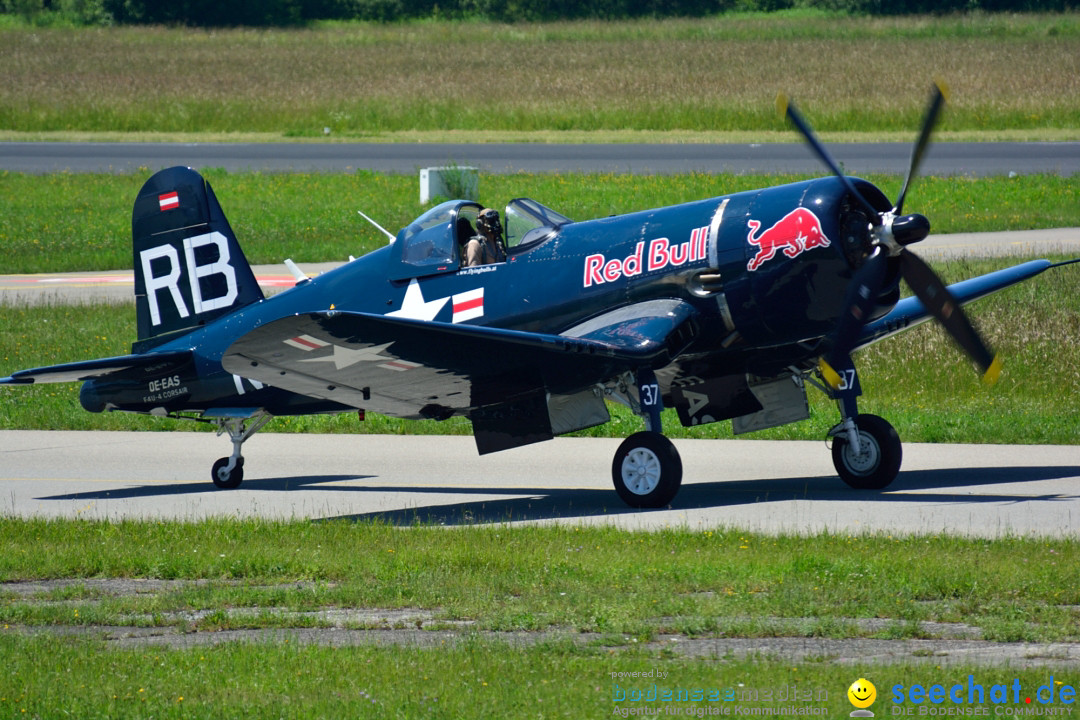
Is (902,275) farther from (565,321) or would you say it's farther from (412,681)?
(412,681)

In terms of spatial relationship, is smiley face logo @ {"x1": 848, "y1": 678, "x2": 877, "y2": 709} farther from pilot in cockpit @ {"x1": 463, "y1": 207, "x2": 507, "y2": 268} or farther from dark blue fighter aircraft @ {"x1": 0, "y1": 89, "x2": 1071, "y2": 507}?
pilot in cockpit @ {"x1": 463, "y1": 207, "x2": 507, "y2": 268}

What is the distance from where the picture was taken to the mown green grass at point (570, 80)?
44.5 meters

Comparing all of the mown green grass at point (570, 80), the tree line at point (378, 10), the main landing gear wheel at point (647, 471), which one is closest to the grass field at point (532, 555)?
the mown green grass at point (570, 80)

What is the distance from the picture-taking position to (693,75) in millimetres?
51031

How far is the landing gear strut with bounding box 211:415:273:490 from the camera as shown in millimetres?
13352

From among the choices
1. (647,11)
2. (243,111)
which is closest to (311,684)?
(243,111)

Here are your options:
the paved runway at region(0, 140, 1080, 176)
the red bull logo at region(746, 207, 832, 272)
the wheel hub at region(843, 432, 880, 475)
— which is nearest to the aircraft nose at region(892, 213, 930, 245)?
the red bull logo at region(746, 207, 832, 272)

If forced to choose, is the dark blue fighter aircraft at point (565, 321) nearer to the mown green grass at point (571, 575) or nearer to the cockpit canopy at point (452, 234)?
the cockpit canopy at point (452, 234)

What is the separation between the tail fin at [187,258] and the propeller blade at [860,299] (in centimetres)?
587

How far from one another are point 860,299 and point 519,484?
Answer: 4.09 metres

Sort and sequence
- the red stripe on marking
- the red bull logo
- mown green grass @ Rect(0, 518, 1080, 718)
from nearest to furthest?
mown green grass @ Rect(0, 518, 1080, 718) → the red bull logo → the red stripe on marking

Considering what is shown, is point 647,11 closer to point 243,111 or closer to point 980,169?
point 243,111

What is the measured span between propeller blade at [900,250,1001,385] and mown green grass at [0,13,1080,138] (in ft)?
105

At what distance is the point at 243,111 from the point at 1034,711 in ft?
150
